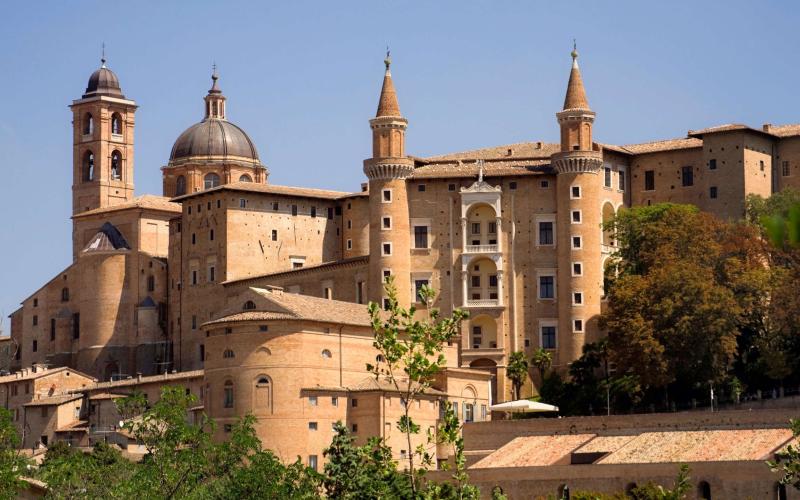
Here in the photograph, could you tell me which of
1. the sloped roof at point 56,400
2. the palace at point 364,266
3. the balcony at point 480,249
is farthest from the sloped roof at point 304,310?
the sloped roof at point 56,400

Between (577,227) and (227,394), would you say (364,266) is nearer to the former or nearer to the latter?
(577,227)

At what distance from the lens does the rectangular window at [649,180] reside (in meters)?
74.0

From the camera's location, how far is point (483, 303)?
7006 centimetres

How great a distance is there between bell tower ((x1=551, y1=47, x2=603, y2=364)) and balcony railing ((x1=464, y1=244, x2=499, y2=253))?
270 cm

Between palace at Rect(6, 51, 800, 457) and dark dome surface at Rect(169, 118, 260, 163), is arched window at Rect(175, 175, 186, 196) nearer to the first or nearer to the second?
dark dome surface at Rect(169, 118, 260, 163)

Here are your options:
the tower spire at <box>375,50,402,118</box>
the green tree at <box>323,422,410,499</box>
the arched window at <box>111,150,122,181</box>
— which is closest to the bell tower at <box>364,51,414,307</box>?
the tower spire at <box>375,50,402,118</box>

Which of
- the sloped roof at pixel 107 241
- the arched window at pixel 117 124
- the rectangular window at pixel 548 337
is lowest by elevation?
the rectangular window at pixel 548 337

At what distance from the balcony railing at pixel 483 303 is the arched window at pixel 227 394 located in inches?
510

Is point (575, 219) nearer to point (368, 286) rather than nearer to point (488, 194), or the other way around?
point (488, 194)

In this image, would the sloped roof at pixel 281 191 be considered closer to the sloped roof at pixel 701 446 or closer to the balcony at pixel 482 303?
the balcony at pixel 482 303

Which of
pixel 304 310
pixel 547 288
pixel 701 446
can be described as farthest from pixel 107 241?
pixel 701 446

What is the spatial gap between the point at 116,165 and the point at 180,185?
168 inches

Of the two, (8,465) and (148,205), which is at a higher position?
(148,205)

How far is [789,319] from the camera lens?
2387 inches
